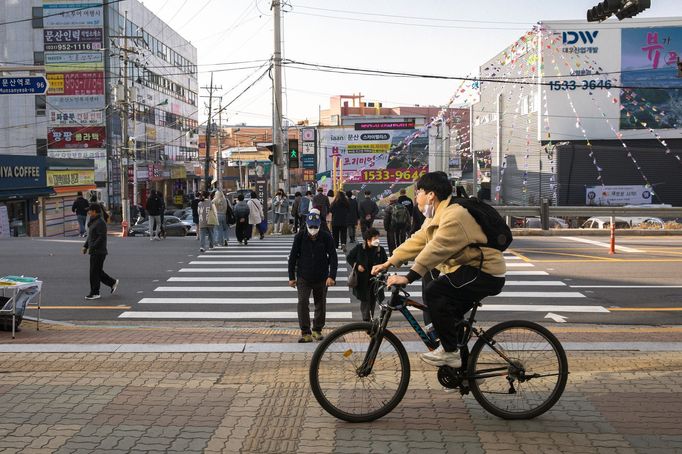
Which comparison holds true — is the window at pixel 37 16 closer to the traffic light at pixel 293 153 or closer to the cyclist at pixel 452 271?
the traffic light at pixel 293 153

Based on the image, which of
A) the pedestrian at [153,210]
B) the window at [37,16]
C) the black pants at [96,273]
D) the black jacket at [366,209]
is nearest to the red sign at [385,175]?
the window at [37,16]

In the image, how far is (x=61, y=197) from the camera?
41938mm

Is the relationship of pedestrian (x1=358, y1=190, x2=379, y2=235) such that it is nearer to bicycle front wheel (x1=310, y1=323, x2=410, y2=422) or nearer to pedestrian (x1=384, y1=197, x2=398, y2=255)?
pedestrian (x1=384, y1=197, x2=398, y2=255)

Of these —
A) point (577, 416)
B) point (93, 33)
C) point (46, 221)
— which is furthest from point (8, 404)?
point (93, 33)

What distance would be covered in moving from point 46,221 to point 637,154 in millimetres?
32538

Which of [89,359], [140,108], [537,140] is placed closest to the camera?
[89,359]

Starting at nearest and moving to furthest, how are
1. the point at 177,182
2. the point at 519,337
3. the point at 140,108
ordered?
the point at 519,337
the point at 140,108
the point at 177,182

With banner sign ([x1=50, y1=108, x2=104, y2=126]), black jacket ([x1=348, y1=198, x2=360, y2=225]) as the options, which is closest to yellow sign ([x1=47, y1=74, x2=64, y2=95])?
banner sign ([x1=50, y1=108, x2=104, y2=126])

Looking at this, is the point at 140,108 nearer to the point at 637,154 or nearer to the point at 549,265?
the point at 637,154

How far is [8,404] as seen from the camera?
6637 millimetres

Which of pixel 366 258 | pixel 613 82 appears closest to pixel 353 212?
pixel 366 258

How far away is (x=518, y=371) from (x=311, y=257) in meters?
4.06

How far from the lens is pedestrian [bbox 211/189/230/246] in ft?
71.3

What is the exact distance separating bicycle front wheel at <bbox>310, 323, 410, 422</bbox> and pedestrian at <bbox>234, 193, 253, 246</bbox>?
1646 centimetres
